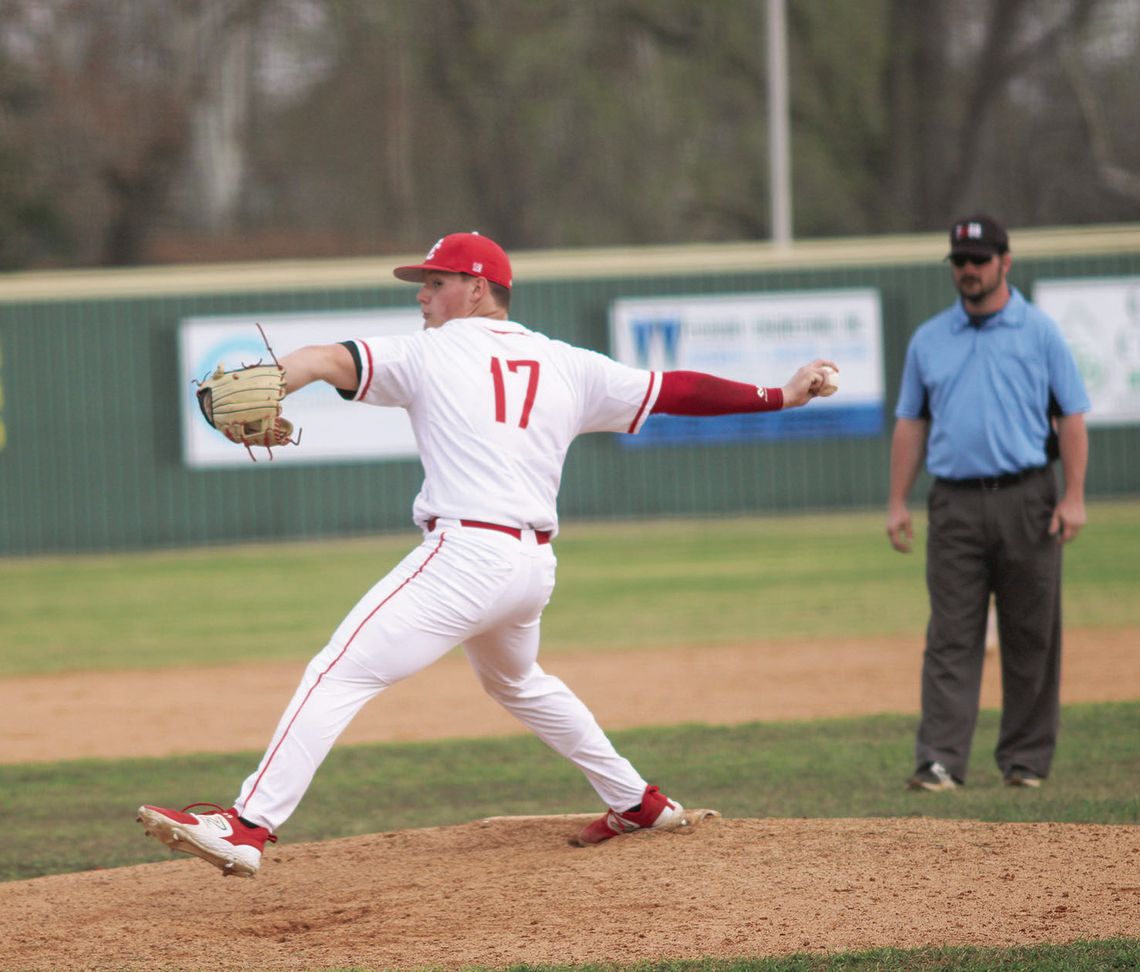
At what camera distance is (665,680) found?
31.5ft

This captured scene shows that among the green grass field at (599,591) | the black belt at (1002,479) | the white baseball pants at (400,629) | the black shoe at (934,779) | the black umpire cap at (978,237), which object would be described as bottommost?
the green grass field at (599,591)

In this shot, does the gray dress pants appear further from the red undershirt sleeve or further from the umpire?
the red undershirt sleeve

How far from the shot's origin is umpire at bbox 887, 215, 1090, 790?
617 cm

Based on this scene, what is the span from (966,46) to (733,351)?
10978mm

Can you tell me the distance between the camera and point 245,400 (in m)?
4.29

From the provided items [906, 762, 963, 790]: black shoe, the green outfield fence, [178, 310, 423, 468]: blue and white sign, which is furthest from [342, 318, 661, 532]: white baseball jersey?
the green outfield fence

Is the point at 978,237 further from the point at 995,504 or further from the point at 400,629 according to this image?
the point at 400,629

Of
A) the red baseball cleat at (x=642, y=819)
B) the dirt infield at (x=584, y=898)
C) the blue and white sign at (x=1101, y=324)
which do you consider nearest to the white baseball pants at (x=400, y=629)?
the dirt infield at (x=584, y=898)

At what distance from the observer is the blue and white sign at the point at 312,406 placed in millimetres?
17422

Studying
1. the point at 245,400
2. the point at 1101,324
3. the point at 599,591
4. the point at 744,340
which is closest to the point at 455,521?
the point at 245,400

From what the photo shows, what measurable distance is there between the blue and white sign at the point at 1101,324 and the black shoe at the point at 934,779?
42.1ft

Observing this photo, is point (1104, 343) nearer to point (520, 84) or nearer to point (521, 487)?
point (520, 84)

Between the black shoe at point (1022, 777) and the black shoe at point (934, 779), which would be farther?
the black shoe at point (1022, 777)

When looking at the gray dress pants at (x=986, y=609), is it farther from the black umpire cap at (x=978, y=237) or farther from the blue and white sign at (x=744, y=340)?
the blue and white sign at (x=744, y=340)
